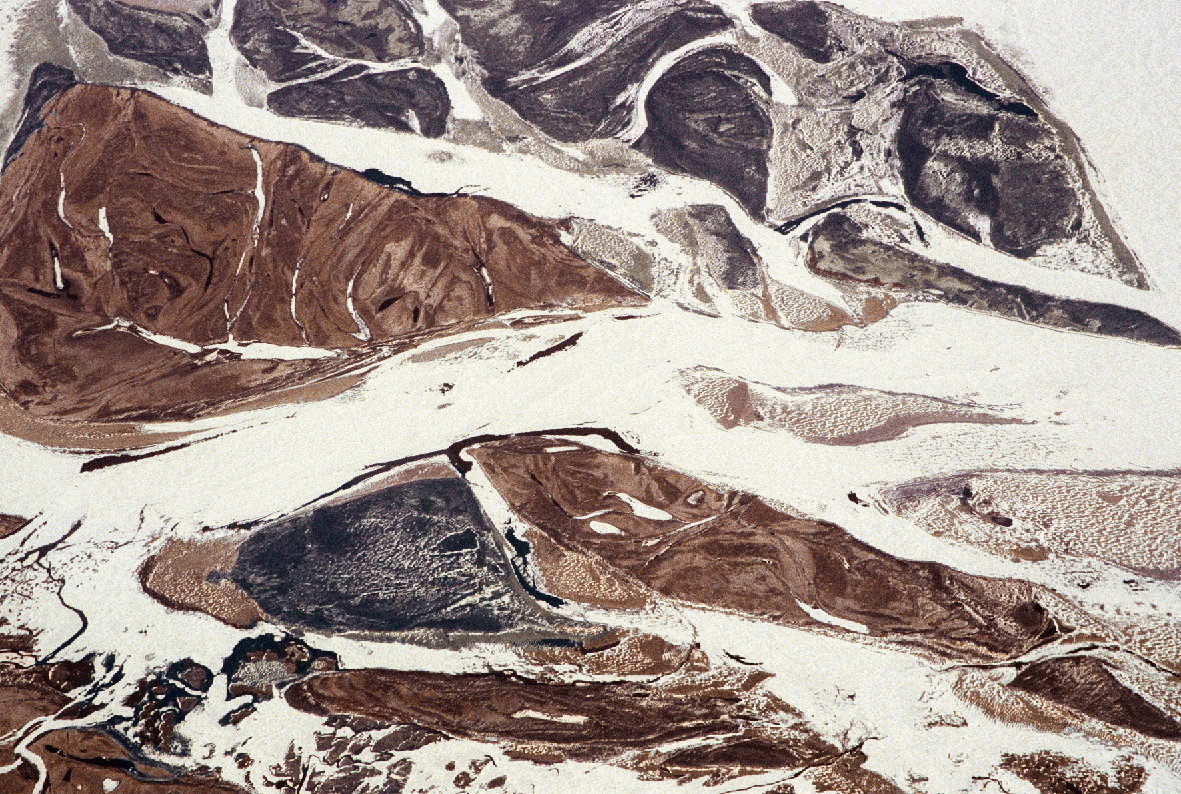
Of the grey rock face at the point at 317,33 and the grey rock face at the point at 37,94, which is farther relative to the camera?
the grey rock face at the point at 317,33

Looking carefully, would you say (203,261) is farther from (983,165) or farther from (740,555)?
(983,165)

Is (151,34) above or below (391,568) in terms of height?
above

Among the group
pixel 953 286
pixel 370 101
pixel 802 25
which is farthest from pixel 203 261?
pixel 953 286

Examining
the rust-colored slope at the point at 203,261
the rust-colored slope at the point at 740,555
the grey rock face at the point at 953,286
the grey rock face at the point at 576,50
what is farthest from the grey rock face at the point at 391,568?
the grey rock face at the point at 953,286

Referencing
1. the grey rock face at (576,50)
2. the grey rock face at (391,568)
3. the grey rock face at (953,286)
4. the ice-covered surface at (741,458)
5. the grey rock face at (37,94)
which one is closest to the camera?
the ice-covered surface at (741,458)

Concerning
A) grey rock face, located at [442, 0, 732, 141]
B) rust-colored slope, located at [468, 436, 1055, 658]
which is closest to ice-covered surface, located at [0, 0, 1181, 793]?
rust-colored slope, located at [468, 436, 1055, 658]

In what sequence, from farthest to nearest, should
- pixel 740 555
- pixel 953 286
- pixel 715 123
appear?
pixel 715 123 < pixel 953 286 < pixel 740 555

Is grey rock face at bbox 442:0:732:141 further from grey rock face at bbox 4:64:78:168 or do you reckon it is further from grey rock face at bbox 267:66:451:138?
grey rock face at bbox 4:64:78:168

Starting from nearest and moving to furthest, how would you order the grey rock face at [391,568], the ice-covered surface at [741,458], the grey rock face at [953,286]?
the ice-covered surface at [741,458] < the grey rock face at [391,568] < the grey rock face at [953,286]

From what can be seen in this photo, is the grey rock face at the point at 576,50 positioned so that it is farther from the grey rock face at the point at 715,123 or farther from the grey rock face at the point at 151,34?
the grey rock face at the point at 151,34

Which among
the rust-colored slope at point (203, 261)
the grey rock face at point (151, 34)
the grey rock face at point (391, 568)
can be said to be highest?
the grey rock face at point (151, 34)
